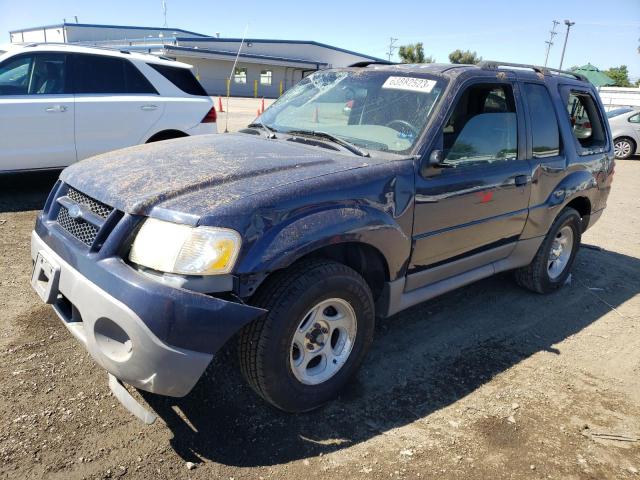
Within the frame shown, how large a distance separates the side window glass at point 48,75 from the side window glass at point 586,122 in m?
5.69

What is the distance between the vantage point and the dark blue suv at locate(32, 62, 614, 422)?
2.31m

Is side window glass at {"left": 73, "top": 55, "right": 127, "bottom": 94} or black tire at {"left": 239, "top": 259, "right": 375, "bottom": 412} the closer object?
black tire at {"left": 239, "top": 259, "right": 375, "bottom": 412}

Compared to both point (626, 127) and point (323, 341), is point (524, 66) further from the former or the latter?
point (626, 127)

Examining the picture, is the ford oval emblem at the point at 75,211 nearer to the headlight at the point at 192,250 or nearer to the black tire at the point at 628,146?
the headlight at the point at 192,250

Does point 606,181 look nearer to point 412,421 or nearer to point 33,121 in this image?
point 412,421

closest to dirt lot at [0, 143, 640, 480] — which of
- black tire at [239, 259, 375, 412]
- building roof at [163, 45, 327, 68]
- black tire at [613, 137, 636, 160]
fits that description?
black tire at [239, 259, 375, 412]

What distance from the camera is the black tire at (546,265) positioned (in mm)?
4590

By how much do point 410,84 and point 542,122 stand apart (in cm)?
134

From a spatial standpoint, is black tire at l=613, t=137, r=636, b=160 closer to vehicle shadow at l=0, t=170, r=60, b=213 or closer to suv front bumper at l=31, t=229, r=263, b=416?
vehicle shadow at l=0, t=170, r=60, b=213

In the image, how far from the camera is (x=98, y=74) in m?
6.45

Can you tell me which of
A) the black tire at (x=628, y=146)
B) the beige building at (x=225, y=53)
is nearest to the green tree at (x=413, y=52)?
the beige building at (x=225, y=53)

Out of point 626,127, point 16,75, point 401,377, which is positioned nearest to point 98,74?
point 16,75

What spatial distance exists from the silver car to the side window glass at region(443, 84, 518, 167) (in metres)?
13.4

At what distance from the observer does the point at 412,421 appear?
2.90 meters
